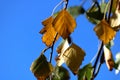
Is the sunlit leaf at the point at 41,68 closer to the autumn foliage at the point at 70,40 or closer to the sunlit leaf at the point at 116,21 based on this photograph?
the autumn foliage at the point at 70,40

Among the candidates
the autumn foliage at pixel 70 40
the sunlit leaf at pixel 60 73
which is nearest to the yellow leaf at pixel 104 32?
the autumn foliage at pixel 70 40

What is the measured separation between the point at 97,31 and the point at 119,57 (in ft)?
1.00

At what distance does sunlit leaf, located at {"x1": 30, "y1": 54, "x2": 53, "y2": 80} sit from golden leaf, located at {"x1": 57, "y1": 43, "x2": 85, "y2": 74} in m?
0.04

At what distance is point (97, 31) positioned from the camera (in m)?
0.39

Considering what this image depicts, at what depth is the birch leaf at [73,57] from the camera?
1.31ft

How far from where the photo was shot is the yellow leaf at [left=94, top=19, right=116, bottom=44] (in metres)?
0.39

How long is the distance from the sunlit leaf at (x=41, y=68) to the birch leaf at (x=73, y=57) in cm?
5

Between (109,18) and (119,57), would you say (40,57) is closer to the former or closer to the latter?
(109,18)

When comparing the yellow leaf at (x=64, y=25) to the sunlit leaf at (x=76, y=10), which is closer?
the yellow leaf at (x=64, y=25)

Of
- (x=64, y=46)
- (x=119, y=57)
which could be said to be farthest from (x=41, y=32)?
(x=119, y=57)

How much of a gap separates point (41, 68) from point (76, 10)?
11 centimetres

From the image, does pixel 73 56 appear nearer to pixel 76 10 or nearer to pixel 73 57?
pixel 73 57

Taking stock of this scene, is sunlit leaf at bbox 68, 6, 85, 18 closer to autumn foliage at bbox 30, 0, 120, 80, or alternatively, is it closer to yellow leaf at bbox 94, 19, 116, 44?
autumn foliage at bbox 30, 0, 120, 80

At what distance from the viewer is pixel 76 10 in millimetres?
505
